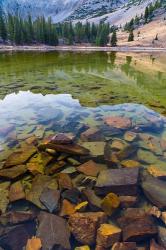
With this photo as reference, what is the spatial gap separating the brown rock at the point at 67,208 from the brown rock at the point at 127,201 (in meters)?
2.00

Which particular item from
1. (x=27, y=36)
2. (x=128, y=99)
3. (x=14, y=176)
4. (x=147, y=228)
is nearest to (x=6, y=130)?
(x=14, y=176)

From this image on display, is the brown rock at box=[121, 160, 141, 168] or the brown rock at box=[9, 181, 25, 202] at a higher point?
the brown rock at box=[9, 181, 25, 202]

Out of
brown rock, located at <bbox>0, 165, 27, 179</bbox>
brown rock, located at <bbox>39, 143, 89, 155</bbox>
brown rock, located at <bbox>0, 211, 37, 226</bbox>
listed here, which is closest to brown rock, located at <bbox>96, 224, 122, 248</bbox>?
brown rock, located at <bbox>0, 211, 37, 226</bbox>

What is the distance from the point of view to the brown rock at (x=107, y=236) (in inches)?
345

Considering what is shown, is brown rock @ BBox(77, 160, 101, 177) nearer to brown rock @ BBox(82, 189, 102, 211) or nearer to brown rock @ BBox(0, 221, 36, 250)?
brown rock @ BBox(82, 189, 102, 211)

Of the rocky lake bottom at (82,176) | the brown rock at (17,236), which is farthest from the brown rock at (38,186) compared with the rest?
the brown rock at (17,236)

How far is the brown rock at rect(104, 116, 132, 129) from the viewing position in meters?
19.5

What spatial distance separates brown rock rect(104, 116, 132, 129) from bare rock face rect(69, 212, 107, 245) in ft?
33.7

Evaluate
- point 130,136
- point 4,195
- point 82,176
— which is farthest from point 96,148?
point 4,195

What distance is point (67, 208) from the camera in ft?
34.4

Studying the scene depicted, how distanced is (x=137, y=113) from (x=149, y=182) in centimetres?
1197

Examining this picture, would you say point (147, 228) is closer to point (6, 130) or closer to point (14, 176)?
point (14, 176)

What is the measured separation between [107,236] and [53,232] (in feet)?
6.11

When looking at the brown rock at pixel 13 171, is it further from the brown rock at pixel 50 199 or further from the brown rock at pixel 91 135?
the brown rock at pixel 91 135
